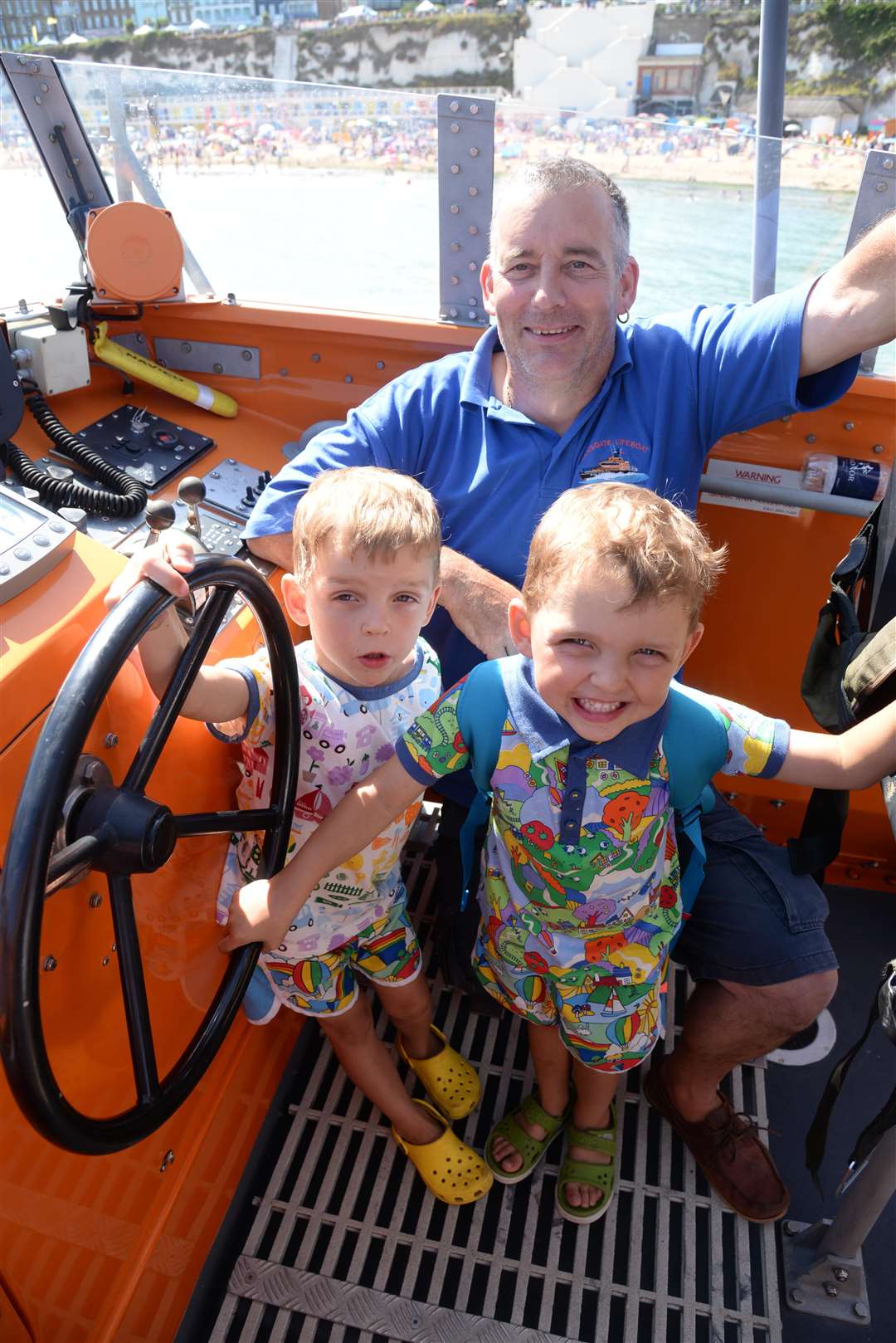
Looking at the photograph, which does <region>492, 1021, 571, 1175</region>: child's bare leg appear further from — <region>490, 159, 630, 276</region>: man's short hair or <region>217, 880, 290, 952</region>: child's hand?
<region>490, 159, 630, 276</region>: man's short hair

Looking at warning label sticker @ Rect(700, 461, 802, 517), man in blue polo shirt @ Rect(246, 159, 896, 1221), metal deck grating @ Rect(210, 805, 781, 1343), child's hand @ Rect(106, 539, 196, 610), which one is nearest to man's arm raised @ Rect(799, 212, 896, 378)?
man in blue polo shirt @ Rect(246, 159, 896, 1221)

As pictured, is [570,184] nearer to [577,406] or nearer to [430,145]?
[577,406]

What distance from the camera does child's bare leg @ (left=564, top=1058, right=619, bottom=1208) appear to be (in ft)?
4.93

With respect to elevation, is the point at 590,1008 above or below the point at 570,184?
below

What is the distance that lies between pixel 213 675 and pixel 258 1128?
0.90 meters

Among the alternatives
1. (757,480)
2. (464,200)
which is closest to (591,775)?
(757,480)

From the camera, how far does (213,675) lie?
1.14 metres

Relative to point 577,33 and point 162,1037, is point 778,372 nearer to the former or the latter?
point 162,1037

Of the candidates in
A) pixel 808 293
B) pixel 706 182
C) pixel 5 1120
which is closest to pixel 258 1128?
pixel 5 1120

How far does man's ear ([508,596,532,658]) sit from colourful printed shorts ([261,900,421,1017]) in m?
0.52

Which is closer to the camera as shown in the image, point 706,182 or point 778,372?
point 778,372

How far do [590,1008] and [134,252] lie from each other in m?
2.00

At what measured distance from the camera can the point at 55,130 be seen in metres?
2.29

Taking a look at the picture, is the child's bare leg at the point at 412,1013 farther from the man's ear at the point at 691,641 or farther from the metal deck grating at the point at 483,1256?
the man's ear at the point at 691,641
